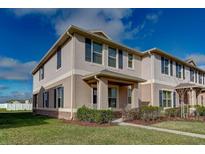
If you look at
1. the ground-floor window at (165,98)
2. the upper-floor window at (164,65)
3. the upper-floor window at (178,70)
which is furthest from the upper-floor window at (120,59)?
the upper-floor window at (178,70)

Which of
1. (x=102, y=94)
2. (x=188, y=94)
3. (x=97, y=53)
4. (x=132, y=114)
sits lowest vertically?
(x=132, y=114)

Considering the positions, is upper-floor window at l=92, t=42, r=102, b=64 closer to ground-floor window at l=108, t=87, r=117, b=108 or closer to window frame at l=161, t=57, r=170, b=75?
ground-floor window at l=108, t=87, r=117, b=108

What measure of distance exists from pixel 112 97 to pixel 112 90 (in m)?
0.58

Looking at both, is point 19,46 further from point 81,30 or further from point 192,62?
point 192,62

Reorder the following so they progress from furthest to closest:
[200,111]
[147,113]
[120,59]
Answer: [120,59] → [200,111] → [147,113]

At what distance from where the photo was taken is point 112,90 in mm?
16484

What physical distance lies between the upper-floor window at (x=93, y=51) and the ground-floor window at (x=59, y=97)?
3509 millimetres

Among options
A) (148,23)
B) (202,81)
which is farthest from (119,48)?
(202,81)

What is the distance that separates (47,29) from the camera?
62.0ft

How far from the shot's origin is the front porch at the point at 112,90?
13109mm

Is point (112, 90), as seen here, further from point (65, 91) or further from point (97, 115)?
point (97, 115)

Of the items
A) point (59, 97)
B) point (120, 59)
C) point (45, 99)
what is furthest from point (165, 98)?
point (45, 99)

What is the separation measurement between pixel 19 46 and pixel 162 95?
16.0m
